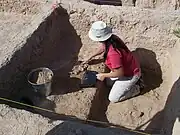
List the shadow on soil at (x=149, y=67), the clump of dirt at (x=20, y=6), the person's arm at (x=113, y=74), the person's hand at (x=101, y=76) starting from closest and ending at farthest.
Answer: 1. the person's arm at (x=113, y=74)
2. the person's hand at (x=101, y=76)
3. the shadow on soil at (x=149, y=67)
4. the clump of dirt at (x=20, y=6)

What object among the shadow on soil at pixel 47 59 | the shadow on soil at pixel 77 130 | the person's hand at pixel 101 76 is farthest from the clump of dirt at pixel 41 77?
the shadow on soil at pixel 77 130

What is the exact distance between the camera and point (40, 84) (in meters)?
5.23

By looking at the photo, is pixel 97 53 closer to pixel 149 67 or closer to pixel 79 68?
pixel 79 68

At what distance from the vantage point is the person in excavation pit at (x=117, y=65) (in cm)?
508

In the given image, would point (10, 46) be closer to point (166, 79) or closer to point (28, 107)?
point (28, 107)

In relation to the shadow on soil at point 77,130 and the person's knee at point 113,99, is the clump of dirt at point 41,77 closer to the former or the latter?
the person's knee at point 113,99

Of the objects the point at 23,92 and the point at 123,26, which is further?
the point at 123,26

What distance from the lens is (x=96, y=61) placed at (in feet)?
19.6

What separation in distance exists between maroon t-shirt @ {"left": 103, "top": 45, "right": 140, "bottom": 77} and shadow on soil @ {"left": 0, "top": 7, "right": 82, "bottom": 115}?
706mm

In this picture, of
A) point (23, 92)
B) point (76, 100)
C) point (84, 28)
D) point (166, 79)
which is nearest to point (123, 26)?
point (84, 28)

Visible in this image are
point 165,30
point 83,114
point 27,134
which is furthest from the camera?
point 165,30

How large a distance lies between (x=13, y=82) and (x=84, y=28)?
1577 millimetres

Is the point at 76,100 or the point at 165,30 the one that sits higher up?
the point at 165,30

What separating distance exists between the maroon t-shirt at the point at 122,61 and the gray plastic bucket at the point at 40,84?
32.3 inches
